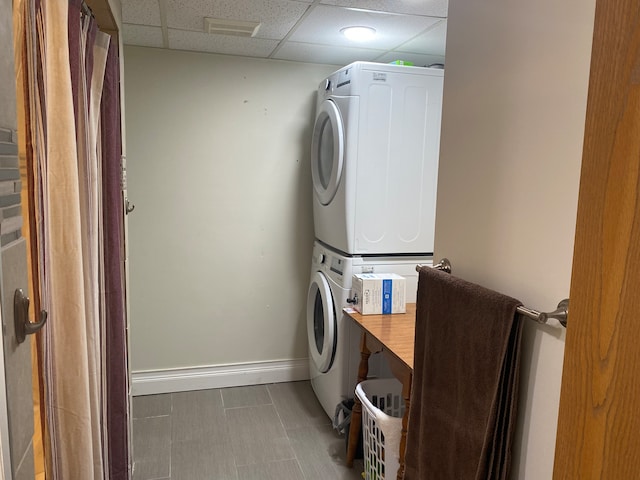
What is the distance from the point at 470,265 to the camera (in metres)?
1.23

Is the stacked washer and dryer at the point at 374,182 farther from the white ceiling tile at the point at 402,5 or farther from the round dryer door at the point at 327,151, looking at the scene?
the white ceiling tile at the point at 402,5

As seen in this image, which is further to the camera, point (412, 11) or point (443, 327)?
point (412, 11)

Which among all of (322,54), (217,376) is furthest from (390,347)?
(322,54)

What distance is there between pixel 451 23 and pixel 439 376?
938mm

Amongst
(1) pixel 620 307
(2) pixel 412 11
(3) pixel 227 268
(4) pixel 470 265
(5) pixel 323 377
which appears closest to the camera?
(1) pixel 620 307

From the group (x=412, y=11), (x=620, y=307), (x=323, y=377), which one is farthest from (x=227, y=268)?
(x=620, y=307)

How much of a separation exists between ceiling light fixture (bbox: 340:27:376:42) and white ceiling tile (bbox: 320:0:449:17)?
298mm

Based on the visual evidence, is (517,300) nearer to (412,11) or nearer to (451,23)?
(451,23)

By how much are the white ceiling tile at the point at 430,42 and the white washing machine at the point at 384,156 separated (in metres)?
0.15

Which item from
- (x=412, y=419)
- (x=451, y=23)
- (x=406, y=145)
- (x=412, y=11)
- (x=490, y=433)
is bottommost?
(x=412, y=419)

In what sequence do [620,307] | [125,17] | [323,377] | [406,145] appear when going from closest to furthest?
1. [620,307]
2. [125,17]
3. [406,145]
4. [323,377]

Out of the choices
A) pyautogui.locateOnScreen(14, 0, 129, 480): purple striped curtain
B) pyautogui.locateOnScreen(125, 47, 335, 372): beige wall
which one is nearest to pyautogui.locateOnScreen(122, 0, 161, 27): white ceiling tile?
pyautogui.locateOnScreen(125, 47, 335, 372): beige wall

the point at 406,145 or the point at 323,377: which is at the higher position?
the point at 406,145

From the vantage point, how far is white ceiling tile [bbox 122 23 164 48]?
2.41 meters
